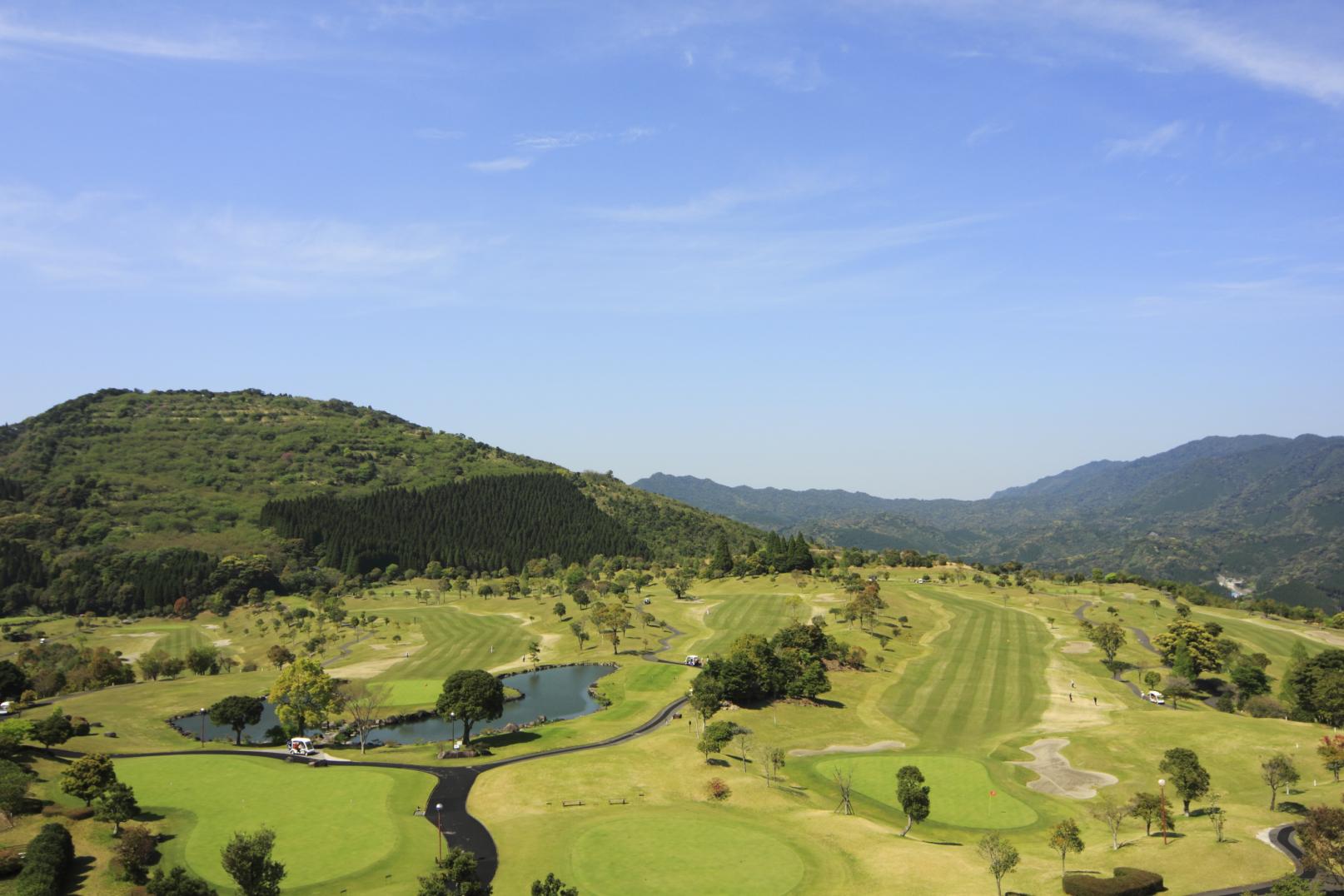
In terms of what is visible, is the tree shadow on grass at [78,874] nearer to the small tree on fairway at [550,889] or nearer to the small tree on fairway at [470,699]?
the small tree on fairway at [550,889]

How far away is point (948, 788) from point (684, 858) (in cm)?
3527

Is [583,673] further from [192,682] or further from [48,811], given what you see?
[48,811]

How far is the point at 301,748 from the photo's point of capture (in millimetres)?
86562

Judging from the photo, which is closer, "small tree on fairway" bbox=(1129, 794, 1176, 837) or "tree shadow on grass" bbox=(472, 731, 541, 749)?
"small tree on fairway" bbox=(1129, 794, 1176, 837)

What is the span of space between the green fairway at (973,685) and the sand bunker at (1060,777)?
801cm

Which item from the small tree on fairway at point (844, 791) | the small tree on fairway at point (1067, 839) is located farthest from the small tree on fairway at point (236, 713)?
the small tree on fairway at point (1067, 839)

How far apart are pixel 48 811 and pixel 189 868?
14690 millimetres

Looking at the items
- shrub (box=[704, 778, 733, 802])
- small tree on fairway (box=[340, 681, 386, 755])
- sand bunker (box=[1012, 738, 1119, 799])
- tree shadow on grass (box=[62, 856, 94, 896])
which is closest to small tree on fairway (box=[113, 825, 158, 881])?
tree shadow on grass (box=[62, 856, 94, 896])

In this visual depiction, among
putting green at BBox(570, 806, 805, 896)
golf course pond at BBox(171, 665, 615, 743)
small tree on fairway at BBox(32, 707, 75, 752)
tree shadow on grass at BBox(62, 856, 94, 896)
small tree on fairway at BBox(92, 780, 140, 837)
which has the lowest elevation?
golf course pond at BBox(171, 665, 615, 743)

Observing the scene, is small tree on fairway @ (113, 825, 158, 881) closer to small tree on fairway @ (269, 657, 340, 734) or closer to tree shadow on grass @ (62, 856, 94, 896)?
tree shadow on grass @ (62, 856, 94, 896)

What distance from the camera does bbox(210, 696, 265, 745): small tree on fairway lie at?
303ft

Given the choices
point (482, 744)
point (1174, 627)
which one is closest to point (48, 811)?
point (482, 744)

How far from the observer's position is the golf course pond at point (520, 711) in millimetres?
100625

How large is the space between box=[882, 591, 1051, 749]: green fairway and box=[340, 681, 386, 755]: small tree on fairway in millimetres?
69272
